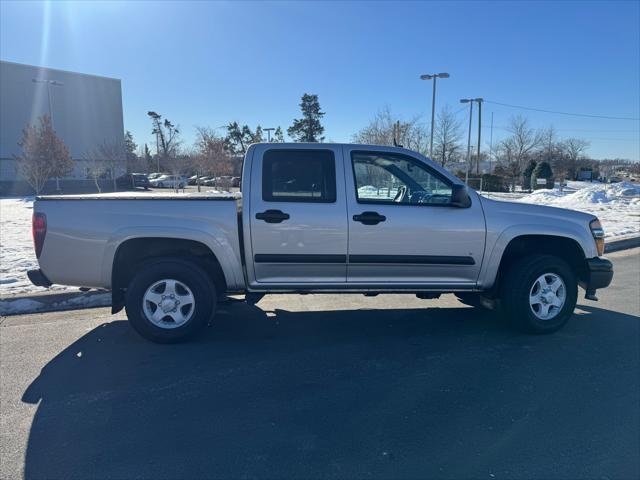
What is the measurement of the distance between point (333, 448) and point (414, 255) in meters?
2.20

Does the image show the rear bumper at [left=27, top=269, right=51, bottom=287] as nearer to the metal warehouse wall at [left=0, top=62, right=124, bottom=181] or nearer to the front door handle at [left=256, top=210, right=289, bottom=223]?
the front door handle at [left=256, top=210, right=289, bottom=223]

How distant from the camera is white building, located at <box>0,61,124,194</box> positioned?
44656mm

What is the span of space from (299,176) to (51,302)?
382 centimetres

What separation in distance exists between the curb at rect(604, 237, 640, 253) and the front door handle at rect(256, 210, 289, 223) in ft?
29.5

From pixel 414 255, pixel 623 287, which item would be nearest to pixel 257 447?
pixel 414 255

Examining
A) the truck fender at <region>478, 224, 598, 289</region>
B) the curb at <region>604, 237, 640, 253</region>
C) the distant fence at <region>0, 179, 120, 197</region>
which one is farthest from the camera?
the distant fence at <region>0, 179, 120, 197</region>

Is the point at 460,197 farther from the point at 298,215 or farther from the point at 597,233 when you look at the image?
the point at 597,233

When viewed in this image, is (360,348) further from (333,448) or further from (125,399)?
(125,399)

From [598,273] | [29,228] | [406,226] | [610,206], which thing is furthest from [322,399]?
[610,206]

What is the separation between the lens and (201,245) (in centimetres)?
440

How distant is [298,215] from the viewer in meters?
4.27

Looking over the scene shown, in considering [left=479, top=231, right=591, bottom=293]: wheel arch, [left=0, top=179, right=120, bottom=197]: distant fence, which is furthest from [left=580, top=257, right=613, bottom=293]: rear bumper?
[left=0, top=179, right=120, bottom=197]: distant fence

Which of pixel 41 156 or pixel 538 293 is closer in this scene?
pixel 538 293

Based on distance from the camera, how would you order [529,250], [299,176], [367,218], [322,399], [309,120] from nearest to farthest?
1. [322,399]
2. [367,218]
3. [299,176]
4. [529,250]
5. [309,120]
